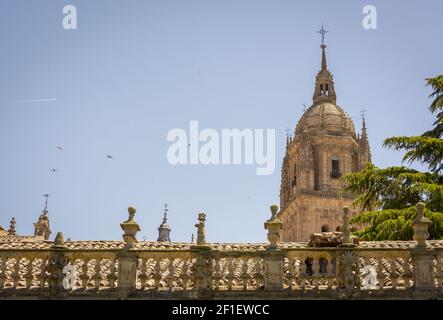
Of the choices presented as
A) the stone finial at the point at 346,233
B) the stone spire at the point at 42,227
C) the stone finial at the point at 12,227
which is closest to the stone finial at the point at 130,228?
the stone finial at the point at 346,233

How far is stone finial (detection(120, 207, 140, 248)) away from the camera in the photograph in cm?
1163

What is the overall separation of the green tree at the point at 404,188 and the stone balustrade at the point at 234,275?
25.5 ft

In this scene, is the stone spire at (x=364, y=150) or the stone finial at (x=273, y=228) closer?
the stone finial at (x=273, y=228)

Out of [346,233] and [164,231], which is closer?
[346,233]

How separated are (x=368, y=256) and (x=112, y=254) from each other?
522 cm

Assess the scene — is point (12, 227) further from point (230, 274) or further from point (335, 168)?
point (335, 168)

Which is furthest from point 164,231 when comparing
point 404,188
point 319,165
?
point 404,188

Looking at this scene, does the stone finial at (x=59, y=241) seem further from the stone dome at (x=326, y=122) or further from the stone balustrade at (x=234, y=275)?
the stone dome at (x=326, y=122)

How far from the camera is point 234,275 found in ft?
37.3

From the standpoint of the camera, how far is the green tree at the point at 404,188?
19281 mm

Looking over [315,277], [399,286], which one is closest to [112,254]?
[315,277]

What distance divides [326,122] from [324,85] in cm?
534

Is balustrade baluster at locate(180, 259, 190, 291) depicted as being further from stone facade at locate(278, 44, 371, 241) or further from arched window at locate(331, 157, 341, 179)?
arched window at locate(331, 157, 341, 179)
